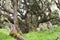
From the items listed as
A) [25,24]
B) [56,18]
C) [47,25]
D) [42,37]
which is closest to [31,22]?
[25,24]

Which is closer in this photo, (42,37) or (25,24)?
(42,37)


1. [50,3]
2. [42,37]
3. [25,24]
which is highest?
[50,3]

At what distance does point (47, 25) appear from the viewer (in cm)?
2027

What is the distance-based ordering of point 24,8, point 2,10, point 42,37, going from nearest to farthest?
point 42,37, point 2,10, point 24,8

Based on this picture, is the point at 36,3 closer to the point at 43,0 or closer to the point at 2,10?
the point at 43,0

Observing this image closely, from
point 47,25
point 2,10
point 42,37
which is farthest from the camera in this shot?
point 47,25

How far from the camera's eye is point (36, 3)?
1767cm

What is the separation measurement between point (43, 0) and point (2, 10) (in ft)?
10.8

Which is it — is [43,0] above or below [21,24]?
above

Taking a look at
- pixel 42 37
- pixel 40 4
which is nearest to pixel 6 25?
pixel 40 4

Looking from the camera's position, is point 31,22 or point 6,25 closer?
point 31,22

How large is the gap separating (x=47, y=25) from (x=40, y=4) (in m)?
3.06

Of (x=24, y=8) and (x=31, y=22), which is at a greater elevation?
(x=24, y=8)

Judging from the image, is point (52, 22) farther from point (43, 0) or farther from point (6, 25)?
point (6, 25)
